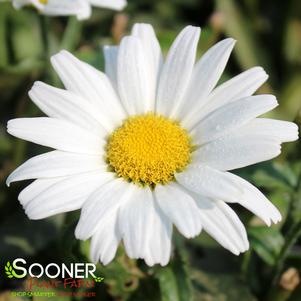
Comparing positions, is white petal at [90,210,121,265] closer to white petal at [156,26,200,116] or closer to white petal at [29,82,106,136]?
white petal at [29,82,106,136]

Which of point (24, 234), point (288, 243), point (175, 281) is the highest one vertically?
point (288, 243)

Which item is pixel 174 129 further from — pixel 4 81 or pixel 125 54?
pixel 4 81

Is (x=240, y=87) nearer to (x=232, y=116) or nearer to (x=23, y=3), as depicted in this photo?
(x=232, y=116)

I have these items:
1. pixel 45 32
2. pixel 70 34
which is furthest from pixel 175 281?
pixel 70 34

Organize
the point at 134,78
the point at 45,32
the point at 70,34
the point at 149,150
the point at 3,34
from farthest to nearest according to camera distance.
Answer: the point at 3,34 → the point at 70,34 → the point at 45,32 → the point at 134,78 → the point at 149,150

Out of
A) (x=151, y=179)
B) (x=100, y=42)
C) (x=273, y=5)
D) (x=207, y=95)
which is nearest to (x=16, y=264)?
(x=151, y=179)

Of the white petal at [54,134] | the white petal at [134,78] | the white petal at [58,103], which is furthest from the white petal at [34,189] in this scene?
the white petal at [134,78]

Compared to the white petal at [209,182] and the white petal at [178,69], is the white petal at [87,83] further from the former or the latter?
the white petal at [209,182]
